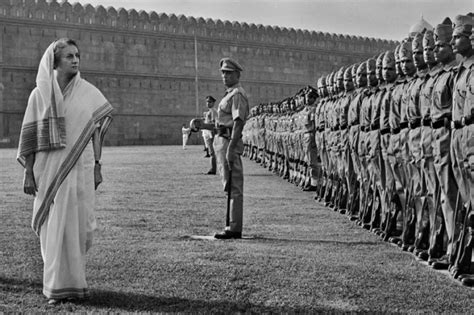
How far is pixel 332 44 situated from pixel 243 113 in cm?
3600

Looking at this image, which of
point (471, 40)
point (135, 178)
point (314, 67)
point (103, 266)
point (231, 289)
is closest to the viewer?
point (231, 289)

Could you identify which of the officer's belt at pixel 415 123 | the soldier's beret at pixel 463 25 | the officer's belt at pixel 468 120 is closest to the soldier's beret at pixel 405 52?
the officer's belt at pixel 415 123

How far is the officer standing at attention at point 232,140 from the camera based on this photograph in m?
6.02

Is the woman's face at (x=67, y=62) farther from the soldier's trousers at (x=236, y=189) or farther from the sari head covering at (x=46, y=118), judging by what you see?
→ the soldier's trousers at (x=236, y=189)

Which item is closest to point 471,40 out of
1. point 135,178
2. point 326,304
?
point 326,304

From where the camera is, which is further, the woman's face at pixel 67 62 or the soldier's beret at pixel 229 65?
the soldier's beret at pixel 229 65

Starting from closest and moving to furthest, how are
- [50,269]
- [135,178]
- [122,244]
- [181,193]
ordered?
[50,269]
[122,244]
[181,193]
[135,178]

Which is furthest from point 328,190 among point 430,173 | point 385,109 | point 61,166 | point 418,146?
point 61,166

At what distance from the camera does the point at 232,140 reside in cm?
600

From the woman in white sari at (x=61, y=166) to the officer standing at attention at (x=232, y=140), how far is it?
211 cm

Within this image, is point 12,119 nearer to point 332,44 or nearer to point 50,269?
point 332,44

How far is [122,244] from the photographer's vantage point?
18.6 ft

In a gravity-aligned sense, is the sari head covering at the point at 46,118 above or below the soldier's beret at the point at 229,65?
below

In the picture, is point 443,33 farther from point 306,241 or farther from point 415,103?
point 306,241
